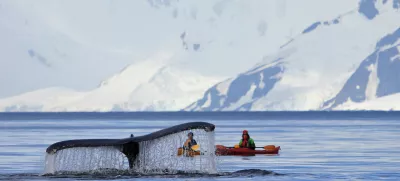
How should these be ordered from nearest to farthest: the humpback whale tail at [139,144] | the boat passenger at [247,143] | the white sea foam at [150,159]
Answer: the humpback whale tail at [139,144] < the white sea foam at [150,159] < the boat passenger at [247,143]

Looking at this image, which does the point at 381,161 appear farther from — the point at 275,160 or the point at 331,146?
the point at 331,146

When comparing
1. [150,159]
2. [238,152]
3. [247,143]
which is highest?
[247,143]

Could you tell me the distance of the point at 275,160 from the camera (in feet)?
214

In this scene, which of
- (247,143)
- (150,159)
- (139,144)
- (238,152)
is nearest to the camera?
(139,144)

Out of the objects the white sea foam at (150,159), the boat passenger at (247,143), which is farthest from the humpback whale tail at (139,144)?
the boat passenger at (247,143)

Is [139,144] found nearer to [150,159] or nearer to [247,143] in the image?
[150,159]

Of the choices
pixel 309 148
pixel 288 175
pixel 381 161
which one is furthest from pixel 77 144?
pixel 309 148

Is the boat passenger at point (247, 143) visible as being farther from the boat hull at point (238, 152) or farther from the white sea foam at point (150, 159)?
the white sea foam at point (150, 159)

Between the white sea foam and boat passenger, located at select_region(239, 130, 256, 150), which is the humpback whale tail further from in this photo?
boat passenger, located at select_region(239, 130, 256, 150)

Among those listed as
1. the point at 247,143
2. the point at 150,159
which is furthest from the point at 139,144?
the point at 247,143

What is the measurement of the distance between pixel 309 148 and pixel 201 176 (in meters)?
31.5

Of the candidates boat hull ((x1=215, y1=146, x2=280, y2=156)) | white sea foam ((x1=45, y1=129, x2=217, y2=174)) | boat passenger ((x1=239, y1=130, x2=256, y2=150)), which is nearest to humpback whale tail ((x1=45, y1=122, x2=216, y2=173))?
white sea foam ((x1=45, y1=129, x2=217, y2=174))

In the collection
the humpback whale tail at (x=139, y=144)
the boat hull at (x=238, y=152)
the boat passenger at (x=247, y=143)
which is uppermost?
the boat passenger at (x=247, y=143)

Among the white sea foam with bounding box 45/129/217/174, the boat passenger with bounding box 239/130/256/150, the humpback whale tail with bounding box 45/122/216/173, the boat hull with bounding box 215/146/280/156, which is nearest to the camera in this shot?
the humpback whale tail with bounding box 45/122/216/173
